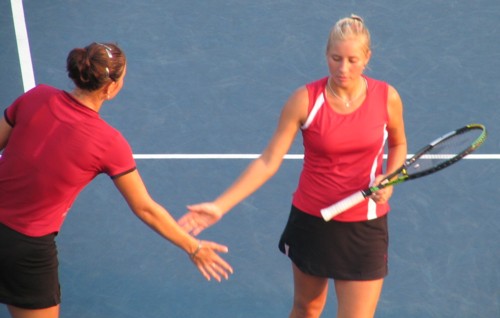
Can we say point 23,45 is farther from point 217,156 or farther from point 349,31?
point 349,31

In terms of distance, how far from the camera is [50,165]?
4.51 metres

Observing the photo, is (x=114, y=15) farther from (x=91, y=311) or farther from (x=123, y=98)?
(x=91, y=311)

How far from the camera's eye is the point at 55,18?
9.41 metres

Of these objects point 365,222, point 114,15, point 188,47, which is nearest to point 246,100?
point 188,47

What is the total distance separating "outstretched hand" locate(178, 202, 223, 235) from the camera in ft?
16.4

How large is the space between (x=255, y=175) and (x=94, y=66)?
1.05 m

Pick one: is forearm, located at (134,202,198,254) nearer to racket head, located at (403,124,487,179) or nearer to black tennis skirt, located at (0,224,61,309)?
black tennis skirt, located at (0,224,61,309)

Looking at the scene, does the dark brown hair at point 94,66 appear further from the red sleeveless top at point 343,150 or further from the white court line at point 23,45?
the white court line at point 23,45

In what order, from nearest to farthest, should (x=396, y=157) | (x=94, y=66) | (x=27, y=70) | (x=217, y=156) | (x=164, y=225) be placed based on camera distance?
(x=94, y=66), (x=164, y=225), (x=396, y=157), (x=217, y=156), (x=27, y=70)

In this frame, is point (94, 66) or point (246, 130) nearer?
point (94, 66)

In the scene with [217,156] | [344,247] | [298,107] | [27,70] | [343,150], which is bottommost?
[217,156]

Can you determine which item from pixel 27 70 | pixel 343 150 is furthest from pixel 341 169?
pixel 27 70

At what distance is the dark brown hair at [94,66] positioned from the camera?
4.50 meters

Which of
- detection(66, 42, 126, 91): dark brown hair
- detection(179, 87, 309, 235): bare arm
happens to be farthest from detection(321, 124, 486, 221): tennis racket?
detection(66, 42, 126, 91): dark brown hair
